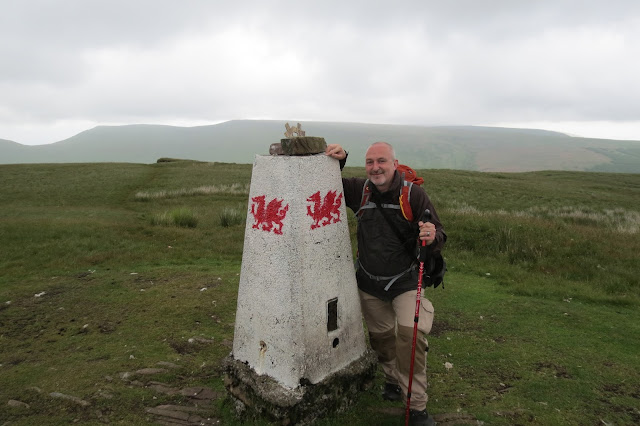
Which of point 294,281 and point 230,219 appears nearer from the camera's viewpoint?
point 294,281

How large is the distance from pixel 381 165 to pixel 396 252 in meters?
1.01

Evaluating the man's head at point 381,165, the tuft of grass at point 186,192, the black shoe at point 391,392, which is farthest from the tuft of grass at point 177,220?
the man's head at point 381,165

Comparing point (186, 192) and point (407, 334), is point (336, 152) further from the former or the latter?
point (186, 192)

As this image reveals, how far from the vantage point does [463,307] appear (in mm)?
8359

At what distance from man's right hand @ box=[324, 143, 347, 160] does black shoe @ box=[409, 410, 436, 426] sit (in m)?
3.01

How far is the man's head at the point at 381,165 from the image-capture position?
4.51 m

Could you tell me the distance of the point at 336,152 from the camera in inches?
186

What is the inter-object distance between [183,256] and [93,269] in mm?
2423

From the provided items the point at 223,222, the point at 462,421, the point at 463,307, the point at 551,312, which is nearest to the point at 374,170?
the point at 462,421

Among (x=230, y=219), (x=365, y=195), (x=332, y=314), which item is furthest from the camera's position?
(x=230, y=219)

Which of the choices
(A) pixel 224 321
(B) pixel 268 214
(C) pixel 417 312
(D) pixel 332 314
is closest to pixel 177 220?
(A) pixel 224 321

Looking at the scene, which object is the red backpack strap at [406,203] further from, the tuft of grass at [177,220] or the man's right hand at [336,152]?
the tuft of grass at [177,220]

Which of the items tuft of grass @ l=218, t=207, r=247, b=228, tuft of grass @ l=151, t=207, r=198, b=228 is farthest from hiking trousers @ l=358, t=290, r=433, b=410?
tuft of grass @ l=151, t=207, r=198, b=228

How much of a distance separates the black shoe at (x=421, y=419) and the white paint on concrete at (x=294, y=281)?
3.08ft
